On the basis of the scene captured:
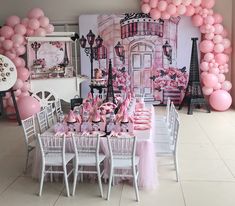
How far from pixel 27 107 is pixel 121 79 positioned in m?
2.72

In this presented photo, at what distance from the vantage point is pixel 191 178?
4.23 metres

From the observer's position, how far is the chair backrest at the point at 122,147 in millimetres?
3586

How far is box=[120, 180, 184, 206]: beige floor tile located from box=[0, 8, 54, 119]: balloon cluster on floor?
4.14 m

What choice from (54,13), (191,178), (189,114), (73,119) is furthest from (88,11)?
(191,178)

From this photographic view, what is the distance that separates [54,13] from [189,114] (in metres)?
4.25

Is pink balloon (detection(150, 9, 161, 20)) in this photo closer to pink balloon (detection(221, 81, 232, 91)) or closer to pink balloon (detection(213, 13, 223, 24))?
pink balloon (detection(213, 13, 223, 24))

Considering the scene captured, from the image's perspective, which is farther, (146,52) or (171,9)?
(146,52)

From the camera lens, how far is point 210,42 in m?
8.26

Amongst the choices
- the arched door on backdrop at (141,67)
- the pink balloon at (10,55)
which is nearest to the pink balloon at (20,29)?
the pink balloon at (10,55)


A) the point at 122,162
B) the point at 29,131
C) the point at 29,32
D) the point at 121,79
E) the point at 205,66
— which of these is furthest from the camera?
the point at 121,79

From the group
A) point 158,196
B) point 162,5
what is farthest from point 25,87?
point 158,196

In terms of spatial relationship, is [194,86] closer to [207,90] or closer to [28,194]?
[207,90]

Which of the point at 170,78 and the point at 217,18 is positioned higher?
the point at 217,18

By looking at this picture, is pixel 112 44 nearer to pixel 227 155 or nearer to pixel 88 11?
pixel 88 11
